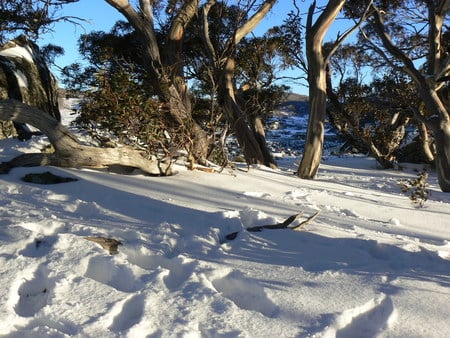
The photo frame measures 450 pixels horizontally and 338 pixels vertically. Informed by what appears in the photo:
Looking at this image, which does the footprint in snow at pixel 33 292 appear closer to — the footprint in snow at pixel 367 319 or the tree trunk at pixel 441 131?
the footprint in snow at pixel 367 319

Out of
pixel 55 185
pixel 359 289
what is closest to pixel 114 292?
pixel 359 289

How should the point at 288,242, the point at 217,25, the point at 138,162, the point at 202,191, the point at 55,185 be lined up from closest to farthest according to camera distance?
the point at 288,242 → the point at 55,185 → the point at 202,191 → the point at 138,162 → the point at 217,25

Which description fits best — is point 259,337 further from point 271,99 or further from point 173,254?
point 271,99

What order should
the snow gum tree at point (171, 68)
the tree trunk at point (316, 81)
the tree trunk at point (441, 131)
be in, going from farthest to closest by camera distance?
1. the tree trunk at point (316, 81)
2. the tree trunk at point (441, 131)
3. the snow gum tree at point (171, 68)

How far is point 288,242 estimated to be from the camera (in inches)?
116

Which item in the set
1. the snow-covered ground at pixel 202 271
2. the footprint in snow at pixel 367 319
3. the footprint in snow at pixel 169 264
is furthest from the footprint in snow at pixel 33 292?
the footprint in snow at pixel 367 319

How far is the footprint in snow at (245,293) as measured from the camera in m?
2.09

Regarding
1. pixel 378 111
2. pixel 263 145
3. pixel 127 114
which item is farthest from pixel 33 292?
pixel 378 111

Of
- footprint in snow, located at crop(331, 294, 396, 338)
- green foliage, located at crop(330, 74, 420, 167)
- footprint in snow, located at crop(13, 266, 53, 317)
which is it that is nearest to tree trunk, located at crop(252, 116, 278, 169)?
green foliage, located at crop(330, 74, 420, 167)

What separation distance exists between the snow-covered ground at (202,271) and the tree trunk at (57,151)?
785 mm

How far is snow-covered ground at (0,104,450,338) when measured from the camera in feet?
6.21

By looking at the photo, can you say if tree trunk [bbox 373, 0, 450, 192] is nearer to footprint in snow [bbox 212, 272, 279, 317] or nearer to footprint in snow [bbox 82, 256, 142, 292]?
footprint in snow [bbox 212, 272, 279, 317]

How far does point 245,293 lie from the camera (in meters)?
2.23

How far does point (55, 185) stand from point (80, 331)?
2798mm
